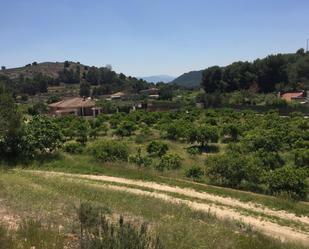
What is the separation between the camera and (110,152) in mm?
23797

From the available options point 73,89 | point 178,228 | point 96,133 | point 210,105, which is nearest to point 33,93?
point 73,89

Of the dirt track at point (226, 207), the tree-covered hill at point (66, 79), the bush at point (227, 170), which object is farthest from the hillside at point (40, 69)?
the bush at point (227, 170)

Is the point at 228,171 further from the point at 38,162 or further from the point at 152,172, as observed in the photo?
the point at 38,162

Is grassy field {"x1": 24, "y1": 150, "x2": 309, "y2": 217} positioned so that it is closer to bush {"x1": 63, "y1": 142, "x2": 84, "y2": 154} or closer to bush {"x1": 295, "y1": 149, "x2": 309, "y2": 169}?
bush {"x1": 63, "y1": 142, "x2": 84, "y2": 154}

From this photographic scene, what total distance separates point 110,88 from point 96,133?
89.7m

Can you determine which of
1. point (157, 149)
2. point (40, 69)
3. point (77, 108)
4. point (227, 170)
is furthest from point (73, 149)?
point (40, 69)

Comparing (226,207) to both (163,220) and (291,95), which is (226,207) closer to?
(163,220)

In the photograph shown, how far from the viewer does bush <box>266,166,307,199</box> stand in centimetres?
1667

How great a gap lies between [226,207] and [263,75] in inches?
3015

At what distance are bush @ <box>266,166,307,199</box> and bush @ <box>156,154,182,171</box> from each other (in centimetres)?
591

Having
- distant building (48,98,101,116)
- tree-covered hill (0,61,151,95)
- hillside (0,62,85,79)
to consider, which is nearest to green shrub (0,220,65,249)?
distant building (48,98,101,116)

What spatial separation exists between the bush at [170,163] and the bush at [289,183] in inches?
233

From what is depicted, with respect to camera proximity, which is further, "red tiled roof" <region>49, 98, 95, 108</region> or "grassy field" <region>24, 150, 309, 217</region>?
"red tiled roof" <region>49, 98, 95, 108</region>

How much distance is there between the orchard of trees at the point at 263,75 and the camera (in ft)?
276
